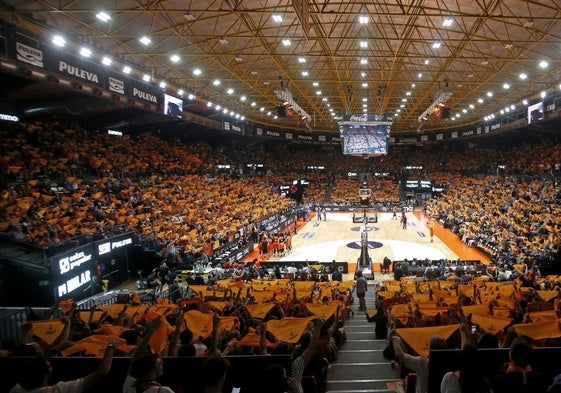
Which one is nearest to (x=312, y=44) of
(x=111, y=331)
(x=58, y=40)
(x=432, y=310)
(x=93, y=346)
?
(x=58, y=40)

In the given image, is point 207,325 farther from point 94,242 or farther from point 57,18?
point 57,18

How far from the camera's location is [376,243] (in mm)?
27219

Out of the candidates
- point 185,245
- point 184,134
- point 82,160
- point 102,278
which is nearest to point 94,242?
point 102,278

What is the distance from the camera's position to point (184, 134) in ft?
133

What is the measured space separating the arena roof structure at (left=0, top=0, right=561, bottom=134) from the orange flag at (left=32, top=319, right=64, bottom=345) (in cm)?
873

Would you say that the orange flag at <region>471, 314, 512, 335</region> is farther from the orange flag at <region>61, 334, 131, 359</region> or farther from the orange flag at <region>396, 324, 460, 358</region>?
the orange flag at <region>61, 334, 131, 359</region>

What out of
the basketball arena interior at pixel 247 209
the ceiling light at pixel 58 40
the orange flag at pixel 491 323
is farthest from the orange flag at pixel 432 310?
the ceiling light at pixel 58 40

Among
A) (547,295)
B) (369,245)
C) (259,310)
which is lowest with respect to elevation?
(369,245)

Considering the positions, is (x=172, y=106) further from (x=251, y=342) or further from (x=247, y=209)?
(x=251, y=342)

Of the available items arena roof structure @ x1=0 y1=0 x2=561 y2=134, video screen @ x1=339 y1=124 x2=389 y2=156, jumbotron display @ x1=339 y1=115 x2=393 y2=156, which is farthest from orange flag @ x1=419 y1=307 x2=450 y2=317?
video screen @ x1=339 y1=124 x2=389 y2=156

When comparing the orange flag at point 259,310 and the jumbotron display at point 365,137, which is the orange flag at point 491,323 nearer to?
the orange flag at point 259,310

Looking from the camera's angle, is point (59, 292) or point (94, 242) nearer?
point (59, 292)

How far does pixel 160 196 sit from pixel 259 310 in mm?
20094

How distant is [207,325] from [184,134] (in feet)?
121
